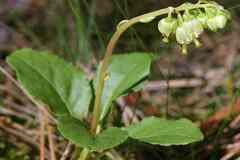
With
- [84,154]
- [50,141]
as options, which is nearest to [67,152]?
[50,141]

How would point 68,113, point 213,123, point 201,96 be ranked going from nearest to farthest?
1. point 68,113
2. point 213,123
3. point 201,96

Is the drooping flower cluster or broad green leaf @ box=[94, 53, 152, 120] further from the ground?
the drooping flower cluster

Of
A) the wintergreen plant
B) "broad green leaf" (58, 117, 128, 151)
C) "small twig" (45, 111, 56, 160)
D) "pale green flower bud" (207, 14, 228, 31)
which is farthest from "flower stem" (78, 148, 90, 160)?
"pale green flower bud" (207, 14, 228, 31)

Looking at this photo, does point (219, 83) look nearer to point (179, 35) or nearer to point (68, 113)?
point (68, 113)

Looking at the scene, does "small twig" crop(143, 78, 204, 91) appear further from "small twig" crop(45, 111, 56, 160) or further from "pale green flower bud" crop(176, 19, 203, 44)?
"pale green flower bud" crop(176, 19, 203, 44)

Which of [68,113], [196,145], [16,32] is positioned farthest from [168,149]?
[16,32]

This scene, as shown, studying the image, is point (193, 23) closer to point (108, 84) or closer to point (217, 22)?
point (217, 22)

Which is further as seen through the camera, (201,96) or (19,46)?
(19,46)
